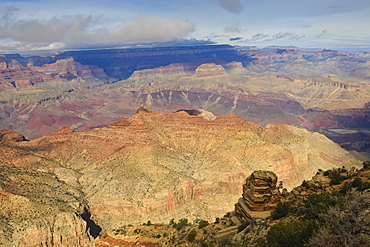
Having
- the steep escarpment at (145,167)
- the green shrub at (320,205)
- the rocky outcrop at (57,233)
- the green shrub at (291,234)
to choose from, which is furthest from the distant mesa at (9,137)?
the green shrub at (320,205)

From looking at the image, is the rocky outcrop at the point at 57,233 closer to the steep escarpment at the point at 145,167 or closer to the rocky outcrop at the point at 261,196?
the steep escarpment at the point at 145,167

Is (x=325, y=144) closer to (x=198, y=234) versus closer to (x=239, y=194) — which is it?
(x=239, y=194)

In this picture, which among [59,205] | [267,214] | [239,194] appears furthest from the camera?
[239,194]

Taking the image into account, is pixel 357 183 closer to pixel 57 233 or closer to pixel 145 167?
pixel 57 233

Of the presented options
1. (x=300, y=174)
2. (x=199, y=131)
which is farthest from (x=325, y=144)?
(x=199, y=131)

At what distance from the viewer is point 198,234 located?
38875 mm

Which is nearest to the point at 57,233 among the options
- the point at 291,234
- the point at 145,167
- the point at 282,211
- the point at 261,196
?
the point at 145,167

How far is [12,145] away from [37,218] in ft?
152

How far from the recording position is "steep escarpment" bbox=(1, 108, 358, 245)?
3000 inches

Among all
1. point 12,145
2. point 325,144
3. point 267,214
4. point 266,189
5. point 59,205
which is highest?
point 266,189

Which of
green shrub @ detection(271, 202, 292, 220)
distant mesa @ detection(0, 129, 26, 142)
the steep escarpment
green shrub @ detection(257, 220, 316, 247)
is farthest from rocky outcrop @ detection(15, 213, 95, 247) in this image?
distant mesa @ detection(0, 129, 26, 142)

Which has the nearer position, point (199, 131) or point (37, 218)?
point (37, 218)

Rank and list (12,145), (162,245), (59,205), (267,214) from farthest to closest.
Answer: (12,145) < (59,205) < (162,245) < (267,214)

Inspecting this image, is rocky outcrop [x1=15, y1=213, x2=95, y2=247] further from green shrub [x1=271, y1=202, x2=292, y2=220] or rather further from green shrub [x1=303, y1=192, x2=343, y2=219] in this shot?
green shrub [x1=303, y1=192, x2=343, y2=219]
